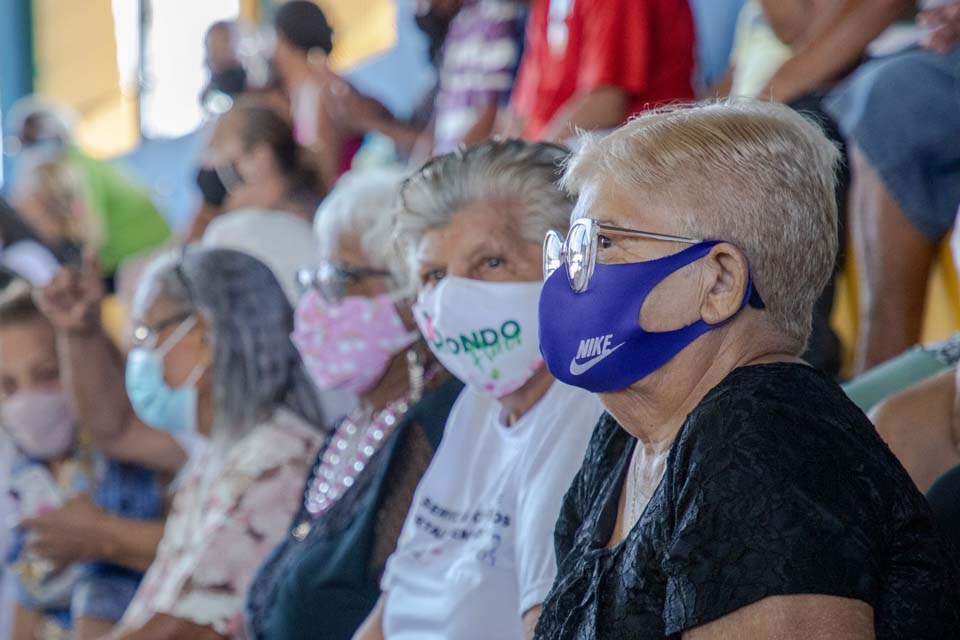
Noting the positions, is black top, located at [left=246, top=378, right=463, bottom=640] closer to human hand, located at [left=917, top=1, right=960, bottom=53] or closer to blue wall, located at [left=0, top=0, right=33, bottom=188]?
human hand, located at [left=917, top=1, right=960, bottom=53]

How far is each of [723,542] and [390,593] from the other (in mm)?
1256

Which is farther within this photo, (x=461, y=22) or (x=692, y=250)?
(x=461, y=22)

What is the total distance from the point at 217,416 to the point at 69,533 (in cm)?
69

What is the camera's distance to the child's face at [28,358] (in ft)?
15.3

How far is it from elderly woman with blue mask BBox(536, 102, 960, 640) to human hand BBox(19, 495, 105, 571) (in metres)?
2.39

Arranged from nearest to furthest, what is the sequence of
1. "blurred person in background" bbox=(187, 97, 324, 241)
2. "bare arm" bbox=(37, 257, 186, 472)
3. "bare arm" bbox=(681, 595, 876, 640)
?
1. "bare arm" bbox=(681, 595, 876, 640)
2. "bare arm" bbox=(37, 257, 186, 472)
3. "blurred person in background" bbox=(187, 97, 324, 241)

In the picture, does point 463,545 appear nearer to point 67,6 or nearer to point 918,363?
point 918,363

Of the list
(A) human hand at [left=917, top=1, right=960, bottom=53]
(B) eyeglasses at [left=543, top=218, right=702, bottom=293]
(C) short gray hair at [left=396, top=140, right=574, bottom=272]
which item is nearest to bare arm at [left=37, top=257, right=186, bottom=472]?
(C) short gray hair at [left=396, top=140, right=574, bottom=272]

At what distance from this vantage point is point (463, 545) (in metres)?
2.55

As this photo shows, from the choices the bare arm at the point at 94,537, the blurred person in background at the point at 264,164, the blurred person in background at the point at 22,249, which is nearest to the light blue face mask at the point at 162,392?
the bare arm at the point at 94,537

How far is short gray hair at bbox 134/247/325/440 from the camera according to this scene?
3.74 m

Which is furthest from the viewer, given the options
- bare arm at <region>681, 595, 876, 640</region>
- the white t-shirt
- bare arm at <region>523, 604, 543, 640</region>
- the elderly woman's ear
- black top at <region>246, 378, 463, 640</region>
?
black top at <region>246, 378, 463, 640</region>

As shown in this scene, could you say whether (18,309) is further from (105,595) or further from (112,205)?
(112,205)

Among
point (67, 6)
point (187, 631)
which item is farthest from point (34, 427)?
point (67, 6)
